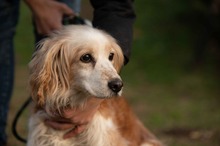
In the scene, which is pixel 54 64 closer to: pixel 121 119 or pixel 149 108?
pixel 121 119

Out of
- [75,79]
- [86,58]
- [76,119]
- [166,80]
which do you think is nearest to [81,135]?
[76,119]

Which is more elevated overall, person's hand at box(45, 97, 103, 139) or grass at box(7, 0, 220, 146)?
person's hand at box(45, 97, 103, 139)

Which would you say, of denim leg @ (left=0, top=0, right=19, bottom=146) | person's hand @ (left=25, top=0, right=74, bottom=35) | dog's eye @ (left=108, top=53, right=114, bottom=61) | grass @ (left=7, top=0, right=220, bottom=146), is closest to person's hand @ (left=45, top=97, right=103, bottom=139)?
dog's eye @ (left=108, top=53, right=114, bottom=61)

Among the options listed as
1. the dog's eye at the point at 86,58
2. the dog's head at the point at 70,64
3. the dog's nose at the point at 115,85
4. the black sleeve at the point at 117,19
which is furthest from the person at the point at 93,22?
the dog's nose at the point at 115,85

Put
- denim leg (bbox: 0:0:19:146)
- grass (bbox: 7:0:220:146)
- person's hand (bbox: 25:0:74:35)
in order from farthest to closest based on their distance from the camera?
1. grass (bbox: 7:0:220:146)
2. denim leg (bbox: 0:0:19:146)
3. person's hand (bbox: 25:0:74:35)

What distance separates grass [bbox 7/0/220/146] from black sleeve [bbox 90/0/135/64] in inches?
88.5

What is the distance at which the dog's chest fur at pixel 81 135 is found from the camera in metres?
4.06

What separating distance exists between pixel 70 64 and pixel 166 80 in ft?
23.2

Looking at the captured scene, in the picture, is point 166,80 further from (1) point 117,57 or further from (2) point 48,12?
(1) point 117,57

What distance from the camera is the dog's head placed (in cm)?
388

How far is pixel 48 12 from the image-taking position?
14.5ft

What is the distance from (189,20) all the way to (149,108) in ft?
17.7

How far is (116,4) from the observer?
14.3 feet

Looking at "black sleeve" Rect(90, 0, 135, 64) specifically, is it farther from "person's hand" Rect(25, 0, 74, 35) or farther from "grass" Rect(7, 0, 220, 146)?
"grass" Rect(7, 0, 220, 146)
